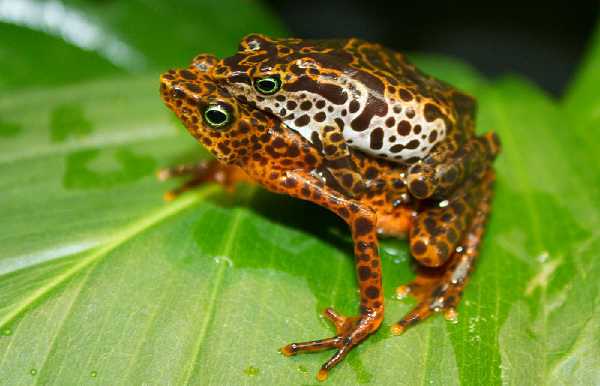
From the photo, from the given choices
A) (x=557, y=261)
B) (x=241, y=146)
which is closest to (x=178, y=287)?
(x=241, y=146)

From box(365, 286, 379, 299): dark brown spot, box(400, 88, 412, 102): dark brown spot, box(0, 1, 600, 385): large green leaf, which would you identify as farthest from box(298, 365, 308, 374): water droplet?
box(400, 88, 412, 102): dark brown spot

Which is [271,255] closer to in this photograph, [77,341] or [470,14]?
[77,341]

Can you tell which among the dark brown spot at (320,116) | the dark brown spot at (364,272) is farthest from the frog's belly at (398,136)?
the dark brown spot at (364,272)

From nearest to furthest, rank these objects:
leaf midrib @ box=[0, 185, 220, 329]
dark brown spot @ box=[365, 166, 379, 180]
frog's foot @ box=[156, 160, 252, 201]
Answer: leaf midrib @ box=[0, 185, 220, 329] → dark brown spot @ box=[365, 166, 379, 180] → frog's foot @ box=[156, 160, 252, 201]

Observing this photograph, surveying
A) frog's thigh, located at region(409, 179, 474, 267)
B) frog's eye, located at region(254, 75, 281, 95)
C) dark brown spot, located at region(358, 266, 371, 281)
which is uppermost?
frog's eye, located at region(254, 75, 281, 95)

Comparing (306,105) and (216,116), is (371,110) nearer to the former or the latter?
(306,105)

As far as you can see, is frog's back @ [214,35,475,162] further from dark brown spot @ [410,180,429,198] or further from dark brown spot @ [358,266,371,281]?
dark brown spot @ [358,266,371,281]

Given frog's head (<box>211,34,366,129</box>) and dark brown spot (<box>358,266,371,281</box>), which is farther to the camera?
dark brown spot (<box>358,266,371,281</box>)
